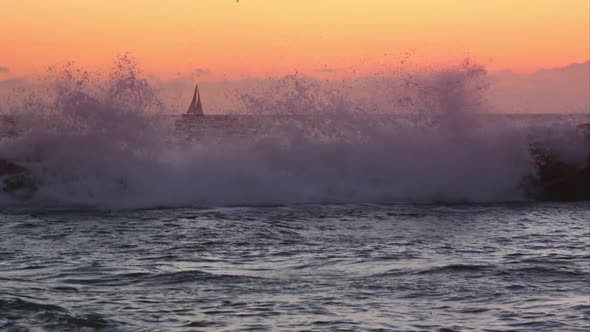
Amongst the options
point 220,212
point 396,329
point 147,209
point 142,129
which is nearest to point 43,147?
point 142,129

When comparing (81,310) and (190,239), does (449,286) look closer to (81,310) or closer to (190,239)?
(81,310)

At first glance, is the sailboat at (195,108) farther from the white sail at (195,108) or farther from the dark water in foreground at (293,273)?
the dark water in foreground at (293,273)

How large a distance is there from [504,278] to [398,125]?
14260 mm

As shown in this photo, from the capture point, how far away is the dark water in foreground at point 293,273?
7910 millimetres

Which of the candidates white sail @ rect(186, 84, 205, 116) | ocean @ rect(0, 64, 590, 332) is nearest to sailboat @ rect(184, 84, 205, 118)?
white sail @ rect(186, 84, 205, 116)

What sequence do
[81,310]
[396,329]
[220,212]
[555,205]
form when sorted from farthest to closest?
[555,205], [220,212], [81,310], [396,329]

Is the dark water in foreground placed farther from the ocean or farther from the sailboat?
the sailboat

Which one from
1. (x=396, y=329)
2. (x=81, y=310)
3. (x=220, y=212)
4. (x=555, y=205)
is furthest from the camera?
(x=555, y=205)

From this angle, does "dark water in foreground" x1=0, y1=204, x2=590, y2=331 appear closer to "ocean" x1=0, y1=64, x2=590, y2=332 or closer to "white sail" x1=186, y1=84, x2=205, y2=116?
"ocean" x1=0, y1=64, x2=590, y2=332

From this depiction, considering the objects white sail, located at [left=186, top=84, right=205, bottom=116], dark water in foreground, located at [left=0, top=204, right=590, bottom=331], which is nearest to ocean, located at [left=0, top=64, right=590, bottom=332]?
dark water in foreground, located at [left=0, top=204, right=590, bottom=331]

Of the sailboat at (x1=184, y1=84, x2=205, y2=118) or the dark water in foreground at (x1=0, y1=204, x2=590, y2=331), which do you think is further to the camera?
the sailboat at (x1=184, y1=84, x2=205, y2=118)

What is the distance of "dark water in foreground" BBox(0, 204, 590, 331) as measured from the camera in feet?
26.0

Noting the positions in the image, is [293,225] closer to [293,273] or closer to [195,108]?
[293,273]

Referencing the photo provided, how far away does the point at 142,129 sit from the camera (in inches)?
868
